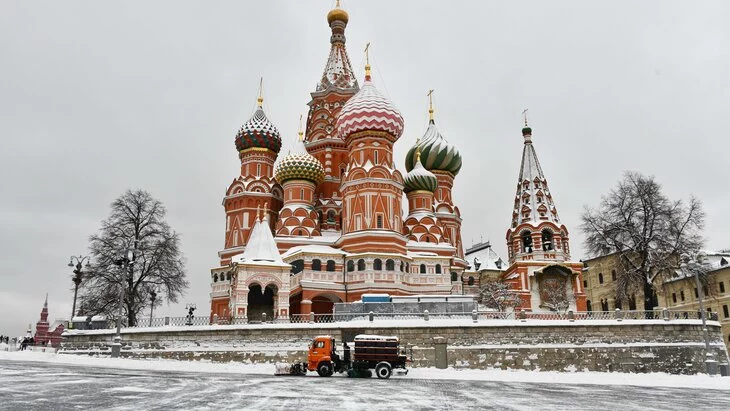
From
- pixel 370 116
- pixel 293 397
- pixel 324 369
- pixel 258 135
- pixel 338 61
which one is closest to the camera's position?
pixel 293 397

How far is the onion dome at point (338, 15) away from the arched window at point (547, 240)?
29.2m

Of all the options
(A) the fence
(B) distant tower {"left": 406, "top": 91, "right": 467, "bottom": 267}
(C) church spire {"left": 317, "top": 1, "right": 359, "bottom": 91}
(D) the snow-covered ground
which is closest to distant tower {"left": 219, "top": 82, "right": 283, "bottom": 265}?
(C) church spire {"left": 317, "top": 1, "right": 359, "bottom": 91}

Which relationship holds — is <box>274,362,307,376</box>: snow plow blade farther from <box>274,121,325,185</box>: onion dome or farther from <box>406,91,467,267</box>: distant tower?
<box>406,91,467,267</box>: distant tower

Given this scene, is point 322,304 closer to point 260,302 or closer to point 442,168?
point 260,302

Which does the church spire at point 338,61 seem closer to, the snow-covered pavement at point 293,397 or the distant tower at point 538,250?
the distant tower at point 538,250

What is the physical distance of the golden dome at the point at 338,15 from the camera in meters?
56.4

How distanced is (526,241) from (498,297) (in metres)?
6.65

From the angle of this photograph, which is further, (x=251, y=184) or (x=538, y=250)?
(x=251, y=184)

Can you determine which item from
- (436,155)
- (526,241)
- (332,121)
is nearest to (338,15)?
(332,121)

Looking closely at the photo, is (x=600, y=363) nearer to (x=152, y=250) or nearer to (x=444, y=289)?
(x=444, y=289)

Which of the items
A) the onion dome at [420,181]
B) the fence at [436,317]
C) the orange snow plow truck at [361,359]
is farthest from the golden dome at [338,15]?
the orange snow plow truck at [361,359]

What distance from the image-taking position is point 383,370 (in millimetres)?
19266

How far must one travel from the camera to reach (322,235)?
142 feet

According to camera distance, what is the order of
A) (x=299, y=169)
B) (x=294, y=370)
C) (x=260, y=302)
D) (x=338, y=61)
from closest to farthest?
(x=294, y=370) < (x=260, y=302) < (x=299, y=169) < (x=338, y=61)
